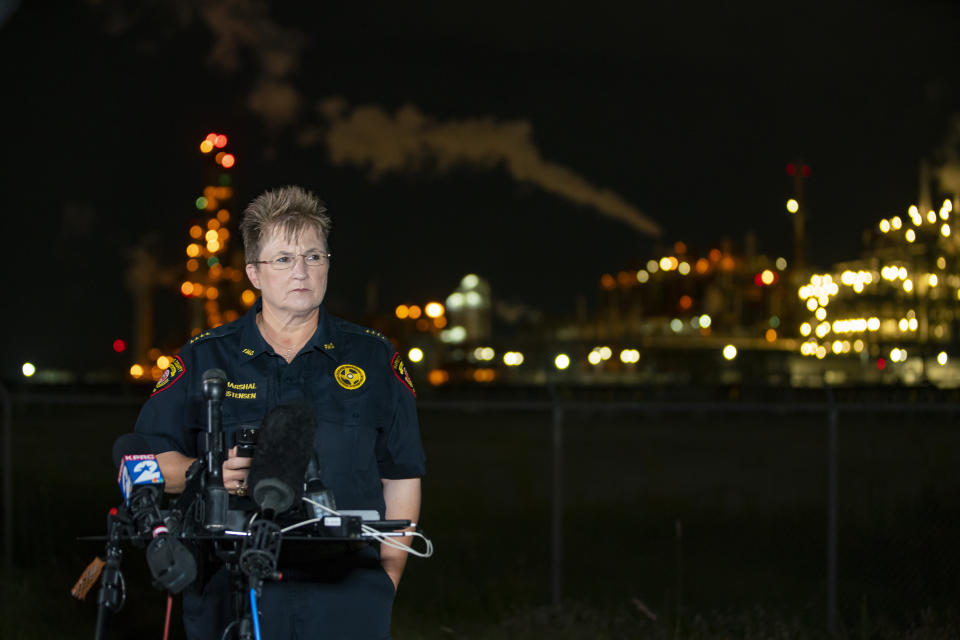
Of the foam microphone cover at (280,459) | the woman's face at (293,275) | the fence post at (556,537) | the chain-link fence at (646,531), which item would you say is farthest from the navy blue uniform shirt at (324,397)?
the fence post at (556,537)

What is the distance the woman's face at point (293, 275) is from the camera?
10.5 feet

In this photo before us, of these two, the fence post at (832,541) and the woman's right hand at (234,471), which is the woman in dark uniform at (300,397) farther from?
the fence post at (832,541)

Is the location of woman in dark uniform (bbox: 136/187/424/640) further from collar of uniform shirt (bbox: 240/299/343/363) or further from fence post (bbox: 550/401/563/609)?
fence post (bbox: 550/401/563/609)

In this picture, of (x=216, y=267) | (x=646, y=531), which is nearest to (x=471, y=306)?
(x=216, y=267)

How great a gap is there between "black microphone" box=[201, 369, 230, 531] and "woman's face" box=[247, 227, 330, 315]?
2.17 ft

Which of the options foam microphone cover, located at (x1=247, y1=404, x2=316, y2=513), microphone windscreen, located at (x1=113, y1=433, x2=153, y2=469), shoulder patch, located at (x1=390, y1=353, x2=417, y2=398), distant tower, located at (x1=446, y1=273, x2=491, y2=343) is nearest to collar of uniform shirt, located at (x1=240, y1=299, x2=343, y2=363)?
shoulder patch, located at (x1=390, y1=353, x2=417, y2=398)

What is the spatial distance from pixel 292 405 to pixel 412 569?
843 centimetres

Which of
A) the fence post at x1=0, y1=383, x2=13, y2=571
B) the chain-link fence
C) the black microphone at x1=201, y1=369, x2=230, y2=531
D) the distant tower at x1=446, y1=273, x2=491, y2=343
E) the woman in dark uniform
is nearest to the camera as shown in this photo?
the black microphone at x1=201, y1=369, x2=230, y2=531

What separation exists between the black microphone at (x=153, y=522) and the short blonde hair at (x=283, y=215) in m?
0.88

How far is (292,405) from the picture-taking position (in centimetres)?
243

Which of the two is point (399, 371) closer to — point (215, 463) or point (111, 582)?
point (215, 463)

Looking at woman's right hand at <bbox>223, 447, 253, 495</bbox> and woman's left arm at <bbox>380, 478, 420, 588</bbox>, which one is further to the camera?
woman's left arm at <bbox>380, 478, 420, 588</bbox>

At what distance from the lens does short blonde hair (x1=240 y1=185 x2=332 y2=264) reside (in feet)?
10.4

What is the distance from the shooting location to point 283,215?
10.4 feet
